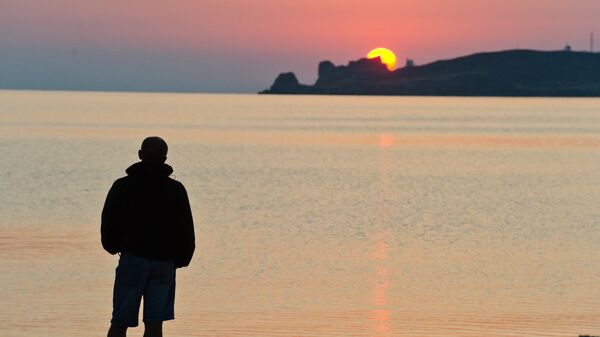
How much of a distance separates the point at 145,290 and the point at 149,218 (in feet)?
1.90

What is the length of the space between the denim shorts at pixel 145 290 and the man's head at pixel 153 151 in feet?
2.50

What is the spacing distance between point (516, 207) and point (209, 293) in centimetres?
2526

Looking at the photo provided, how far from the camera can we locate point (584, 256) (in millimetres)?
30438

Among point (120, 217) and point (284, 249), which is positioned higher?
point (120, 217)

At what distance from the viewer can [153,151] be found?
9562 millimetres

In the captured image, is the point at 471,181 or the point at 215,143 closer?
the point at 471,181

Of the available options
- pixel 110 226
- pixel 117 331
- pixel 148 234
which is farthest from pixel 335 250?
pixel 110 226

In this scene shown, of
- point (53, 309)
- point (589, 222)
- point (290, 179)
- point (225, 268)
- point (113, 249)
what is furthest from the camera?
point (290, 179)

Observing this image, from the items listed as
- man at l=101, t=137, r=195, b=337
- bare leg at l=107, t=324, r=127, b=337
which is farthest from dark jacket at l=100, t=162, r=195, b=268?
bare leg at l=107, t=324, r=127, b=337

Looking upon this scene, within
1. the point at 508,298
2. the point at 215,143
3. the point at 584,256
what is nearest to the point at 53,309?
the point at 508,298

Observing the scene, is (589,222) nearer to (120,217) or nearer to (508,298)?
(508,298)

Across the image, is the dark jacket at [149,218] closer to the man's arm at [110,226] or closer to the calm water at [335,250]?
the man's arm at [110,226]

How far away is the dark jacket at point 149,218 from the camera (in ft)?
31.7

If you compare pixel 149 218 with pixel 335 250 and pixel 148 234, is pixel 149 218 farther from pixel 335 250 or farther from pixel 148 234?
pixel 335 250
